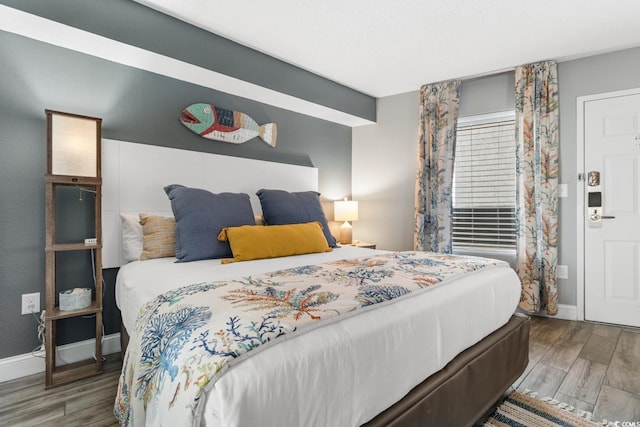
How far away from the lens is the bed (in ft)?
2.64

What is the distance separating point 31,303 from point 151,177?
1.11 metres

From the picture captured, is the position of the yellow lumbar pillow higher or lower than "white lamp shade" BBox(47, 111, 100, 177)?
lower

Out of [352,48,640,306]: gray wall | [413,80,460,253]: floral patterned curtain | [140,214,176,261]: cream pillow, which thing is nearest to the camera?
[140,214,176,261]: cream pillow

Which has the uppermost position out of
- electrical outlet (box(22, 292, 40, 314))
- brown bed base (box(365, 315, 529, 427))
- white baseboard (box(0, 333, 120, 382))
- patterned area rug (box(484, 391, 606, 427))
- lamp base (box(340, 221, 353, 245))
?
lamp base (box(340, 221, 353, 245))

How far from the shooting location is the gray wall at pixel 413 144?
10.2 ft

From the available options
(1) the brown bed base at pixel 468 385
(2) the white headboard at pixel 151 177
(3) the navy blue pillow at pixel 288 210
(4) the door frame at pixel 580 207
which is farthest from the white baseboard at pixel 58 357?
(4) the door frame at pixel 580 207

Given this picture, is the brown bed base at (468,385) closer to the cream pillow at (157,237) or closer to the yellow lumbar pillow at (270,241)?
the yellow lumbar pillow at (270,241)

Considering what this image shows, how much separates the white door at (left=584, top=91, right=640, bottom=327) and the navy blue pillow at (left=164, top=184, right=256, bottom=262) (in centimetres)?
322

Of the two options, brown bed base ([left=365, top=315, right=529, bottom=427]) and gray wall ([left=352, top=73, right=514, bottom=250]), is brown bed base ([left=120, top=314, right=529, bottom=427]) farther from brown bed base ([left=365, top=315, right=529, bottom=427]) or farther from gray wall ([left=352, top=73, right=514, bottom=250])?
gray wall ([left=352, top=73, right=514, bottom=250])

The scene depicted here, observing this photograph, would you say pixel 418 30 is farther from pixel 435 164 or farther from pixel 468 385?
pixel 468 385

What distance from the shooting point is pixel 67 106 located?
7.47 ft

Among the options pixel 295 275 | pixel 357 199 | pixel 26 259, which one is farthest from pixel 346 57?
pixel 26 259

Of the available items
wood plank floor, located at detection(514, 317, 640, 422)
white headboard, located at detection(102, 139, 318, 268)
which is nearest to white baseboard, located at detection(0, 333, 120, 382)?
white headboard, located at detection(102, 139, 318, 268)

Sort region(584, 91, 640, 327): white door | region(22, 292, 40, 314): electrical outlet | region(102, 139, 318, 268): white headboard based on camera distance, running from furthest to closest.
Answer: region(584, 91, 640, 327): white door, region(102, 139, 318, 268): white headboard, region(22, 292, 40, 314): electrical outlet
